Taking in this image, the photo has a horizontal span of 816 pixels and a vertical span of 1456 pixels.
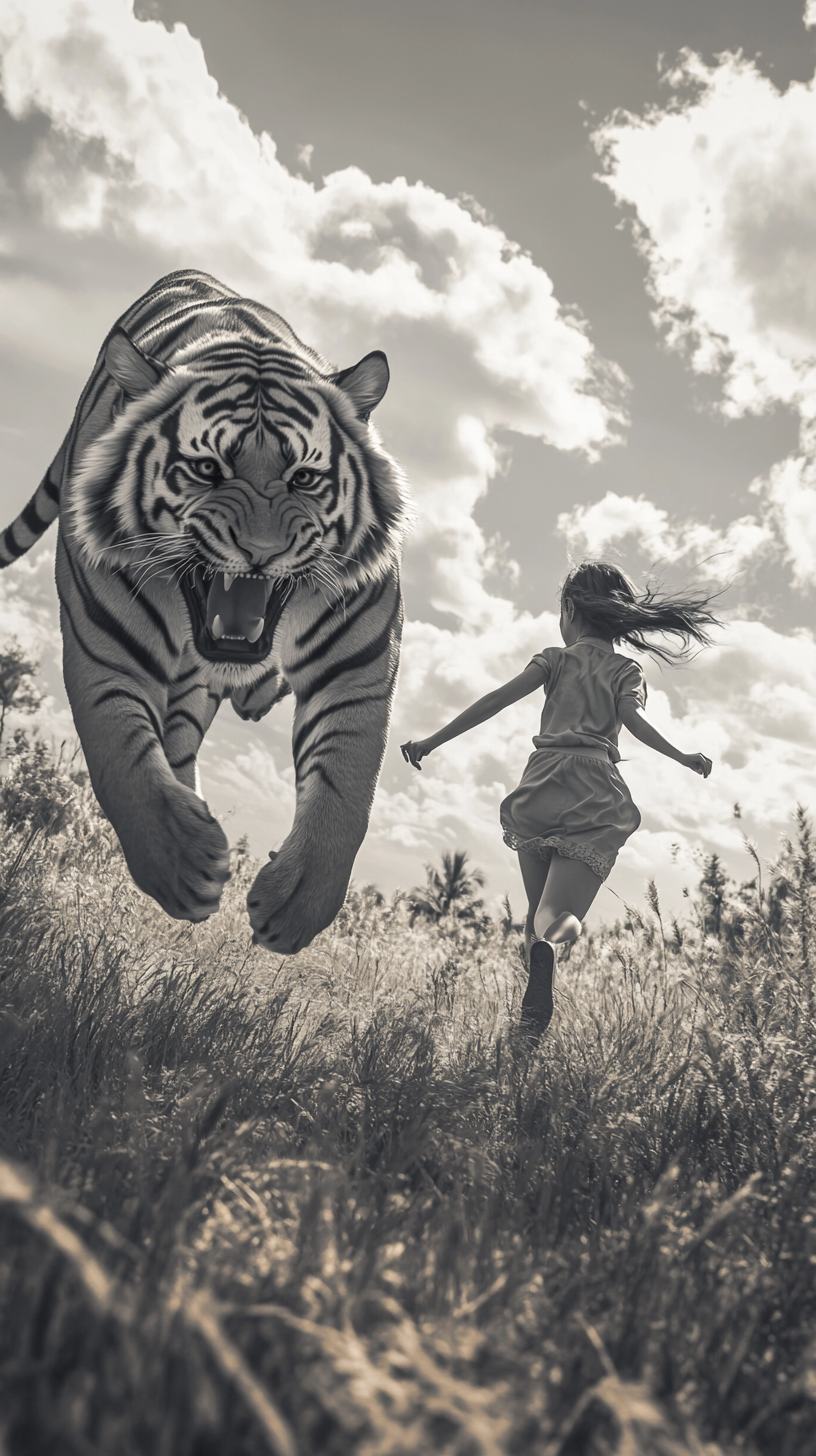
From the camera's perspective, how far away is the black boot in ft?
14.9

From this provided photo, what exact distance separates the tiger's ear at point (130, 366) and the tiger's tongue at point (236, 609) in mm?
1086

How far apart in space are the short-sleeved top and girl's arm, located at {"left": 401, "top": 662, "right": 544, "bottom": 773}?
0.11 metres

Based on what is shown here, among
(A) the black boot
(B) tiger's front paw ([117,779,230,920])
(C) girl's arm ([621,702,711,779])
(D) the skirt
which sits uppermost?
(C) girl's arm ([621,702,711,779])

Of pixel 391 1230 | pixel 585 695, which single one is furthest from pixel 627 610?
pixel 391 1230

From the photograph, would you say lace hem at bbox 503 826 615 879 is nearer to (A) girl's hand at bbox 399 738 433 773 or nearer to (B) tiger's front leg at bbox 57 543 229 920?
(A) girl's hand at bbox 399 738 433 773

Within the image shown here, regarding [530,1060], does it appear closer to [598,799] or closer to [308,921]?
[308,921]

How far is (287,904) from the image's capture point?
3.20m

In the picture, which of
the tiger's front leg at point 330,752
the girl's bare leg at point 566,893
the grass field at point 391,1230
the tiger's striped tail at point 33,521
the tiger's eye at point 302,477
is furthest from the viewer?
the tiger's striped tail at point 33,521

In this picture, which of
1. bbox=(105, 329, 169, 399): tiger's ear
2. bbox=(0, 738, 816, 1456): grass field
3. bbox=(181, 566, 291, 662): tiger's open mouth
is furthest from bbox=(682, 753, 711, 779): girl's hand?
bbox=(105, 329, 169, 399): tiger's ear

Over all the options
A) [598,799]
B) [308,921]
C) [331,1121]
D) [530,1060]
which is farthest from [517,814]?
[331,1121]

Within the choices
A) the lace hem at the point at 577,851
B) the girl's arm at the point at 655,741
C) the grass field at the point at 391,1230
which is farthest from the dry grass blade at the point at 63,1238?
the girl's arm at the point at 655,741

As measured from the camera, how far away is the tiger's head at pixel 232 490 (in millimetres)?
3916

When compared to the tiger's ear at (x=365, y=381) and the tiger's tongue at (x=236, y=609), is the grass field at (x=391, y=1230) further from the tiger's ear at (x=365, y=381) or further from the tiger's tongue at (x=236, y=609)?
the tiger's ear at (x=365, y=381)

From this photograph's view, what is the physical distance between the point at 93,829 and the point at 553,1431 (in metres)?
6.63
